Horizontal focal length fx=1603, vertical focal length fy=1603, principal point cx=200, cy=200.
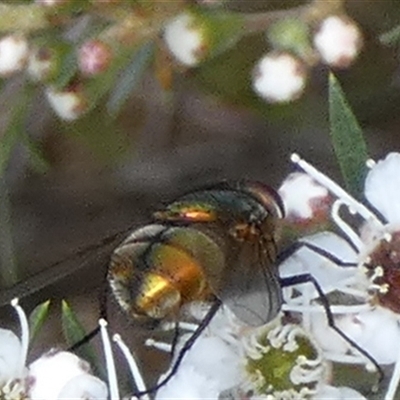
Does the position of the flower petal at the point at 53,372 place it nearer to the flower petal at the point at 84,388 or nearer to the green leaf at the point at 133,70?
the flower petal at the point at 84,388

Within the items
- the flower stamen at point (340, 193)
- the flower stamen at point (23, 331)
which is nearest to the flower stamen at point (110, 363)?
the flower stamen at point (23, 331)

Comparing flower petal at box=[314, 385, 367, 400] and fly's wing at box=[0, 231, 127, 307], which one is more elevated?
fly's wing at box=[0, 231, 127, 307]

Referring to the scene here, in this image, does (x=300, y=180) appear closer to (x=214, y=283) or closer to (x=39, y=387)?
(x=214, y=283)

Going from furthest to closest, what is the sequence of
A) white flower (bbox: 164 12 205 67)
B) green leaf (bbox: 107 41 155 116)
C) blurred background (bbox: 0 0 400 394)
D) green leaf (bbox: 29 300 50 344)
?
Answer: blurred background (bbox: 0 0 400 394), green leaf (bbox: 107 41 155 116), white flower (bbox: 164 12 205 67), green leaf (bbox: 29 300 50 344)

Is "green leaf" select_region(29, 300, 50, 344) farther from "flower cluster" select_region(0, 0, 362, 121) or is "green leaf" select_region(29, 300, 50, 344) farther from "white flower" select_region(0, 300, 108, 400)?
"flower cluster" select_region(0, 0, 362, 121)

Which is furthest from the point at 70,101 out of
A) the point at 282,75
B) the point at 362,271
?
the point at 362,271

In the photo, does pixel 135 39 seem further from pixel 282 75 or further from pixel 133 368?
pixel 133 368

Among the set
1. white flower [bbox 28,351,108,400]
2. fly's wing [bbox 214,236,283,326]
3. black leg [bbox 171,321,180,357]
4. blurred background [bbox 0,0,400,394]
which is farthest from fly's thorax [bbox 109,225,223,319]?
blurred background [bbox 0,0,400,394]
